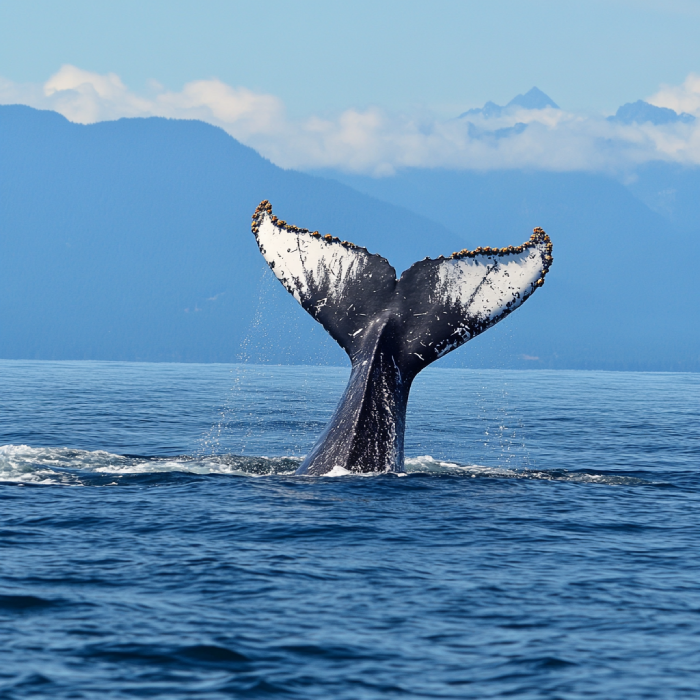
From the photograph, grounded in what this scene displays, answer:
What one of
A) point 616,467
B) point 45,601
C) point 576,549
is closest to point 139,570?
point 45,601

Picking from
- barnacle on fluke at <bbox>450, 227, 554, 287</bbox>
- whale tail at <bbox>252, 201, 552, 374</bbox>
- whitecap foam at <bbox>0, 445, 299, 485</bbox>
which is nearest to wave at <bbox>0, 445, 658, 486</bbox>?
whitecap foam at <bbox>0, 445, 299, 485</bbox>

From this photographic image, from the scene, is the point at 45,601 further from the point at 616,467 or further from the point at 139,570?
the point at 616,467

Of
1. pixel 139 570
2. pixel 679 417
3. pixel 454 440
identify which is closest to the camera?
pixel 139 570

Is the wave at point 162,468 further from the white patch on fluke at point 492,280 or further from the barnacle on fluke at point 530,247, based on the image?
the barnacle on fluke at point 530,247

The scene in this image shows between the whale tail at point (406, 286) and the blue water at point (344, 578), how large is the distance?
1.71 m

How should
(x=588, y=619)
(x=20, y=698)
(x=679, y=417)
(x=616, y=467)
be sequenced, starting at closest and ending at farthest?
(x=20, y=698), (x=588, y=619), (x=616, y=467), (x=679, y=417)

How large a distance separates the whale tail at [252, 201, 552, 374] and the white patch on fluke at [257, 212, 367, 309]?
1 cm

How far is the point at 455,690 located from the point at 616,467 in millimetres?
9877

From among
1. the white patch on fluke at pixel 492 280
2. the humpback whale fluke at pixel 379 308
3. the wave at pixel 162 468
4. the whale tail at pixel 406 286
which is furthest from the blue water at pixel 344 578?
the white patch on fluke at pixel 492 280

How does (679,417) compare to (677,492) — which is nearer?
(677,492)

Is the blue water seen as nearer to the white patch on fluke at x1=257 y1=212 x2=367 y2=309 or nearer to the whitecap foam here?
the whitecap foam

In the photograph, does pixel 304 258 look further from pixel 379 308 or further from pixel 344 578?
pixel 344 578

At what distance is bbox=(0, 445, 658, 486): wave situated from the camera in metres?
12.0

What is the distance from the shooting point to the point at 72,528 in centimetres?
898
